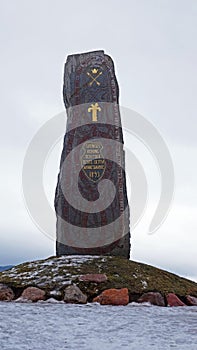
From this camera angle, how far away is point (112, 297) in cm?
670

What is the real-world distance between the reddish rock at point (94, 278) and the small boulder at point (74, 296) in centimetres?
35

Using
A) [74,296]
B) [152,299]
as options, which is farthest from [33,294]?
[152,299]

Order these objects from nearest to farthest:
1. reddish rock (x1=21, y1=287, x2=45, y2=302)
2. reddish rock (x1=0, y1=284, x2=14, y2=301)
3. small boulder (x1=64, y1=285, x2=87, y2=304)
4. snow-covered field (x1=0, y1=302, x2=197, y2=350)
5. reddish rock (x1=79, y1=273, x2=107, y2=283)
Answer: snow-covered field (x1=0, y1=302, x2=197, y2=350)
small boulder (x1=64, y1=285, x2=87, y2=304)
reddish rock (x1=21, y1=287, x2=45, y2=302)
reddish rock (x1=0, y1=284, x2=14, y2=301)
reddish rock (x1=79, y1=273, x2=107, y2=283)

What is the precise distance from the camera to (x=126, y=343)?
4051 mm

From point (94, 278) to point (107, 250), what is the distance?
6.02 feet

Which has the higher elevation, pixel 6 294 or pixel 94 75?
pixel 94 75

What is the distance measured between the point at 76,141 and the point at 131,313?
16.0 feet

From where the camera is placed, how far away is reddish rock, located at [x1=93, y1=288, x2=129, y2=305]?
6637 mm

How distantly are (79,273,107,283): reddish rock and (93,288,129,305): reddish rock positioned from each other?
371 mm

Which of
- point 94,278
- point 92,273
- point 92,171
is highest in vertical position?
point 92,171

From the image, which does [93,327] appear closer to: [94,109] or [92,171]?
[92,171]

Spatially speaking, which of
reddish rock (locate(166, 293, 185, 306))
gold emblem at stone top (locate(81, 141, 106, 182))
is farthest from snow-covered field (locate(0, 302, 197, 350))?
gold emblem at stone top (locate(81, 141, 106, 182))

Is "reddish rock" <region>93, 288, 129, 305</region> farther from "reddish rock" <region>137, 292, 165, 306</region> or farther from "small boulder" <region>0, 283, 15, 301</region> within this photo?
"small boulder" <region>0, 283, 15, 301</region>

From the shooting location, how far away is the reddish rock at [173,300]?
7.04 m
